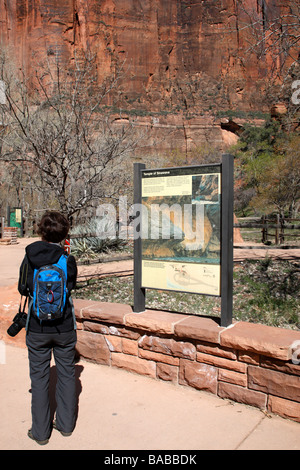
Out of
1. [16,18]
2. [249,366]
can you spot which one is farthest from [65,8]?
[249,366]

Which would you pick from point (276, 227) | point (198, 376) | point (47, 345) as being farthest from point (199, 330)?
point (276, 227)

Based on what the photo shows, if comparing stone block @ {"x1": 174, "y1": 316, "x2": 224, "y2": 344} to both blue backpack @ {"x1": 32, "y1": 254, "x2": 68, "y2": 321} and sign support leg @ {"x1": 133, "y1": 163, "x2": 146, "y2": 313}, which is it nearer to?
sign support leg @ {"x1": 133, "y1": 163, "x2": 146, "y2": 313}

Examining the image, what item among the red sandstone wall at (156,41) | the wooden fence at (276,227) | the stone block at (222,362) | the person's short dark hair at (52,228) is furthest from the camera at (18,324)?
the red sandstone wall at (156,41)

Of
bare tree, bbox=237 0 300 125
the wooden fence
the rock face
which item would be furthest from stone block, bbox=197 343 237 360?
the rock face

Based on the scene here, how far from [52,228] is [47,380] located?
112cm

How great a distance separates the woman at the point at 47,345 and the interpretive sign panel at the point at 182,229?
1.27 metres

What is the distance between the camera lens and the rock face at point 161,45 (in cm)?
6662

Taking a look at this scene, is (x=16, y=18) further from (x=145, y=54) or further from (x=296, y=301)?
(x=296, y=301)

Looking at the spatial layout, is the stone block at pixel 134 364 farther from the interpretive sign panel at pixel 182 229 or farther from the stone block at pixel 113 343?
the interpretive sign panel at pixel 182 229

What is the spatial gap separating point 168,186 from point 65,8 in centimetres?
7636

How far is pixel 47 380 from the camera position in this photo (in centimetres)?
288

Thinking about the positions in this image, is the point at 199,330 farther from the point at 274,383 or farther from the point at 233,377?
the point at 274,383

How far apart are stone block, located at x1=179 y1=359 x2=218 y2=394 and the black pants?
3.64ft

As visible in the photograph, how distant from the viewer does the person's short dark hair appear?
295cm
